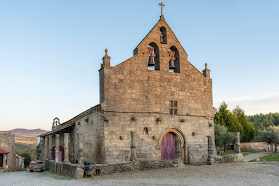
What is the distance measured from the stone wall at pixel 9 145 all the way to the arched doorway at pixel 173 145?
23.8 meters

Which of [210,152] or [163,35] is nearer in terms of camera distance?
[210,152]

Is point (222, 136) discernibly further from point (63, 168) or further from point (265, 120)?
point (265, 120)

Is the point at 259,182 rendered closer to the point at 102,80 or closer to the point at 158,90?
the point at 158,90

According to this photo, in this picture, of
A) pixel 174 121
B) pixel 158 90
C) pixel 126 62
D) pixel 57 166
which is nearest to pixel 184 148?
pixel 174 121

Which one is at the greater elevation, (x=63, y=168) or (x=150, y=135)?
(x=150, y=135)

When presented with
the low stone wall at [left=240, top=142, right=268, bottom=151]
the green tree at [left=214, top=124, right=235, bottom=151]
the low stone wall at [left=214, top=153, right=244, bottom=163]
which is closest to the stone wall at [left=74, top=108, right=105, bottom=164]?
the low stone wall at [left=214, top=153, right=244, bottom=163]

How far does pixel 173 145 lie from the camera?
2014 cm

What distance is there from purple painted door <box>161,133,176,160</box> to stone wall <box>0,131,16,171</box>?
23716 millimetres

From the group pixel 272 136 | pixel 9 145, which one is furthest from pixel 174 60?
pixel 272 136

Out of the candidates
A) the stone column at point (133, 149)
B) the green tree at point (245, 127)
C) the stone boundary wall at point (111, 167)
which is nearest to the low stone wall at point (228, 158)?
the stone boundary wall at point (111, 167)

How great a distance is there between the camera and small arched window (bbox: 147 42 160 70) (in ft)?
66.6

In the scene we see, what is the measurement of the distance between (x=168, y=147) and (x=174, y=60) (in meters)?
6.56

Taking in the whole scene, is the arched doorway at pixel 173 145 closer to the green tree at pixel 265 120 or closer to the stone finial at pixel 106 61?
the stone finial at pixel 106 61

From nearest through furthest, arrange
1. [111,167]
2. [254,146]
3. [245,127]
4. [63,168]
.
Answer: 1. [111,167]
2. [63,168]
3. [254,146]
4. [245,127]
